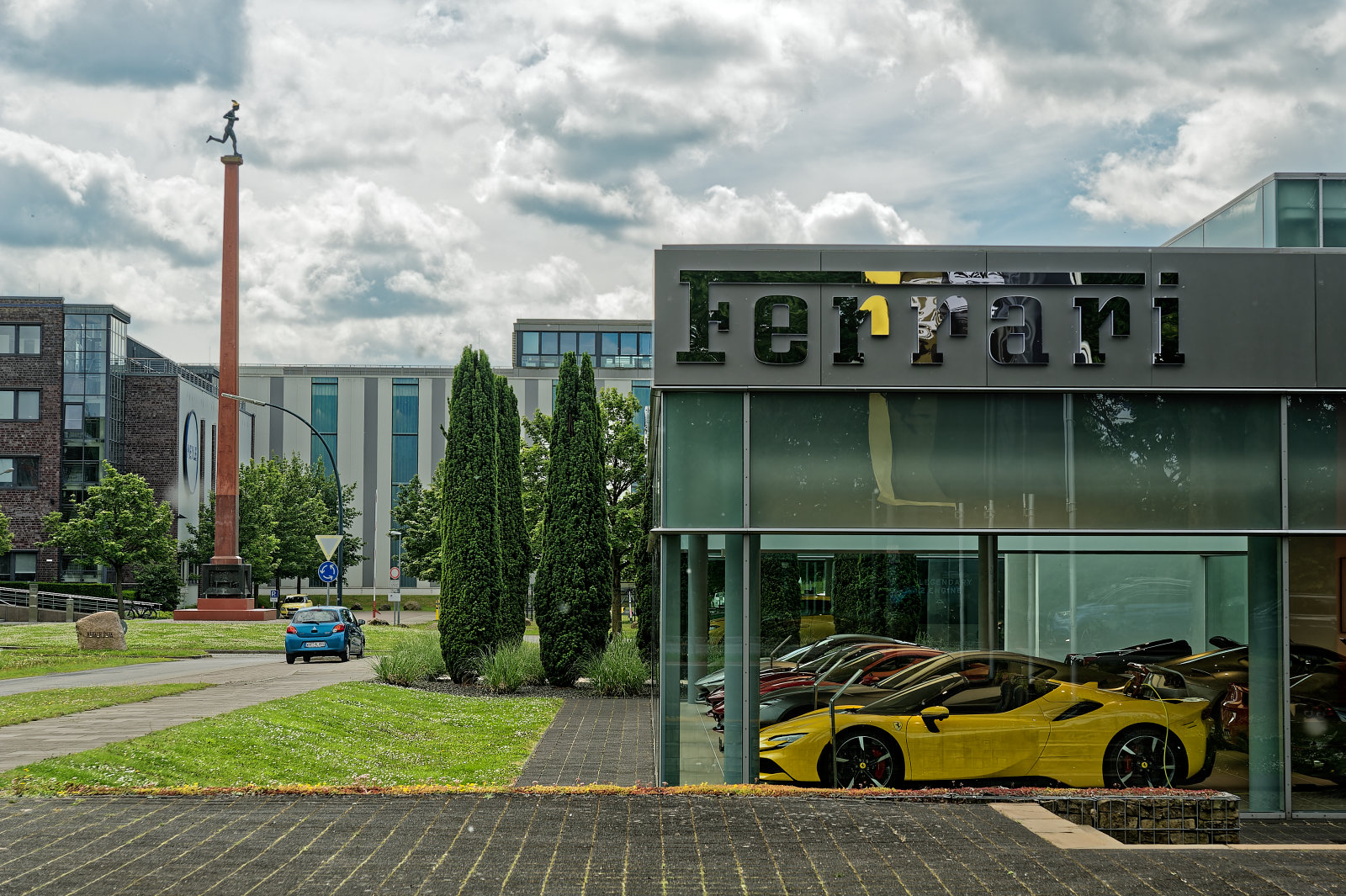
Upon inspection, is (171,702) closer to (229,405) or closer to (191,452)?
(229,405)

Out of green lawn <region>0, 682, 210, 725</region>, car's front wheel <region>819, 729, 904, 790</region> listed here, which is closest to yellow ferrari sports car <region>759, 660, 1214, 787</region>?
car's front wheel <region>819, 729, 904, 790</region>

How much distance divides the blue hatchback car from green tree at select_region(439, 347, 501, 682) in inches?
266

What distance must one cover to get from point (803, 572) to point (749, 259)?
280 centimetres

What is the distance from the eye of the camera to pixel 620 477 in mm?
29188

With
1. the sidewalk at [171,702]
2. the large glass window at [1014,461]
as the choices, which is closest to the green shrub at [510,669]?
the sidewalk at [171,702]

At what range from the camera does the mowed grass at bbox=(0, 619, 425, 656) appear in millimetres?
29531

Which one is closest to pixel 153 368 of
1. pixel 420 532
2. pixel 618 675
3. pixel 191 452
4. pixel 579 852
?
pixel 191 452

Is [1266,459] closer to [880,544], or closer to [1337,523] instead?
[1337,523]

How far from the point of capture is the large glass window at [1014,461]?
10.0 m

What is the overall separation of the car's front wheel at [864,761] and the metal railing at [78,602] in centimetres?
4552

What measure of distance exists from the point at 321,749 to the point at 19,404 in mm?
56699

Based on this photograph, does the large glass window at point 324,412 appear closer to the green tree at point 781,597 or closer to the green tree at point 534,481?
the green tree at point 534,481

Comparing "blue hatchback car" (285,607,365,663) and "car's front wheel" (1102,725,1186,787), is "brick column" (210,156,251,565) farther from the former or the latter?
"car's front wheel" (1102,725,1186,787)

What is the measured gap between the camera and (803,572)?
1008 centimetres
